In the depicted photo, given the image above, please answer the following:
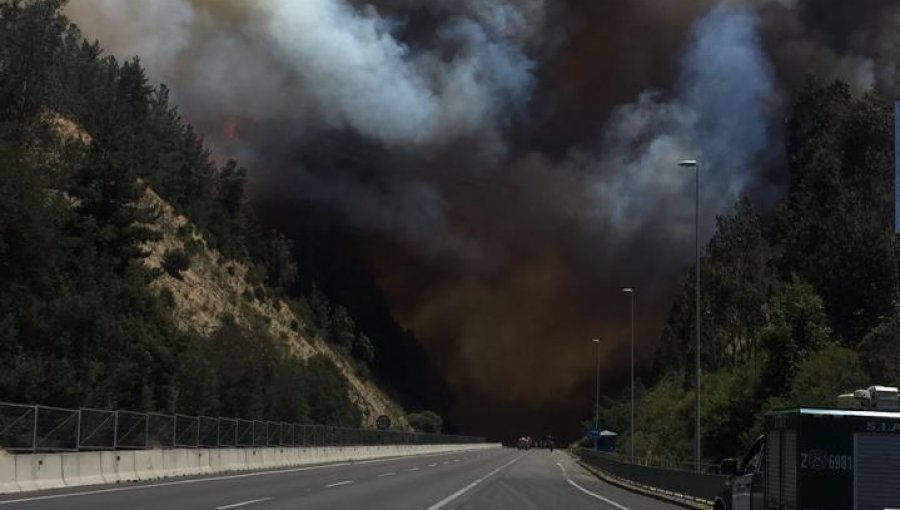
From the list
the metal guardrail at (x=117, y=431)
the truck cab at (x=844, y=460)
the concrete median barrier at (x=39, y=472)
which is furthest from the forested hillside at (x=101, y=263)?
the truck cab at (x=844, y=460)

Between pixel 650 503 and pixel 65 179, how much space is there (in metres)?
52.9

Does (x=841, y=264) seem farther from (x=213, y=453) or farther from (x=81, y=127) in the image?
(x=81, y=127)

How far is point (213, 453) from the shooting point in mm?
38938

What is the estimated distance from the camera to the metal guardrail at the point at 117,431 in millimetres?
27281

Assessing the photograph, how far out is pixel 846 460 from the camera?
12.9m

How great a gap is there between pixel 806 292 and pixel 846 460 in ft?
163

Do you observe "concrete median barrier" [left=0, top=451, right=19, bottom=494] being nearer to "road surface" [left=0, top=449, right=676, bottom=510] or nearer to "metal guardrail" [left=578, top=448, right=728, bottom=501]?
"road surface" [left=0, top=449, right=676, bottom=510]

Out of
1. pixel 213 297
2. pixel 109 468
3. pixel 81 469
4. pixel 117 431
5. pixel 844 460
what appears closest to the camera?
pixel 844 460

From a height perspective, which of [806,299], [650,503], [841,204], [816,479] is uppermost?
[841,204]

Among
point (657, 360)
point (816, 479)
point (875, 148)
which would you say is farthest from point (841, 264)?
point (657, 360)

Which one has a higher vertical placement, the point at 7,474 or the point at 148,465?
the point at 7,474

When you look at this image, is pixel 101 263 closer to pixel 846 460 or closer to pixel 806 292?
pixel 806 292

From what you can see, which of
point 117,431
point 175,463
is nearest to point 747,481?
point 117,431

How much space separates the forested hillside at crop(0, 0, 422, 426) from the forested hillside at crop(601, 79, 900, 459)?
3323 cm
